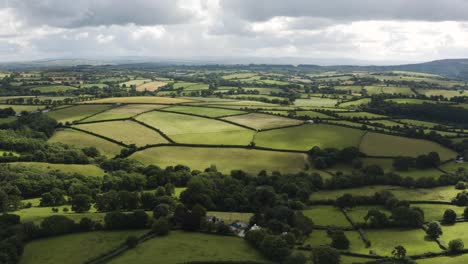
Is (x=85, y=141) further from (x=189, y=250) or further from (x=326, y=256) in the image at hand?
(x=326, y=256)

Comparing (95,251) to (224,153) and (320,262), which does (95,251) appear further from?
(224,153)

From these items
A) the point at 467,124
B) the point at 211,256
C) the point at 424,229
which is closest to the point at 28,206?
the point at 211,256

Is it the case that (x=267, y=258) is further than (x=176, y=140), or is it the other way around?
(x=176, y=140)

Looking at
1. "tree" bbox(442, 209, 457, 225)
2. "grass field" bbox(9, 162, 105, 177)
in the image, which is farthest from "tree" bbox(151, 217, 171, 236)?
"tree" bbox(442, 209, 457, 225)

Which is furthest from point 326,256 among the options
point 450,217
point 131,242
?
point 450,217

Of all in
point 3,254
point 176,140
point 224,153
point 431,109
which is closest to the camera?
point 3,254

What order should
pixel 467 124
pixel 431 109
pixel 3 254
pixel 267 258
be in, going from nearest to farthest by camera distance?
pixel 3 254
pixel 267 258
pixel 467 124
pixel 431 109

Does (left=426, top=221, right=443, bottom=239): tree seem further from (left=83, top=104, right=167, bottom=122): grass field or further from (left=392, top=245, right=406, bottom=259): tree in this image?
(left=83, top=104, right=167, bottom=122): grass field
